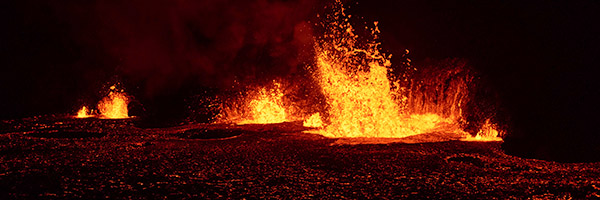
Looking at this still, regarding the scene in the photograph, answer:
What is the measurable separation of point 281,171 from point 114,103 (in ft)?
38.4

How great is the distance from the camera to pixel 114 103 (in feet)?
46.1

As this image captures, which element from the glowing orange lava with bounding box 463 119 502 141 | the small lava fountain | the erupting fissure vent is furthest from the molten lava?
the glowing orange lava with bounding box 463 119 502 141

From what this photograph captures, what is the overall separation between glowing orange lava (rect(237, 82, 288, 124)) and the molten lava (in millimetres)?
5183

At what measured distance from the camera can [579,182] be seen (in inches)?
134

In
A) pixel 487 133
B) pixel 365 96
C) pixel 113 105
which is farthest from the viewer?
pixel 113 105

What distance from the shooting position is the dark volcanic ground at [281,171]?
3.27 metres

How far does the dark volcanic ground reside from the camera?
3271 millimetres

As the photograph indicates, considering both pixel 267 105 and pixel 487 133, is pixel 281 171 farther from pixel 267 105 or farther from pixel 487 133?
pixel 267 105

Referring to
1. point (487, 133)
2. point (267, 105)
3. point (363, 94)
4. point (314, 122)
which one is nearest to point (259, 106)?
point (267, 105)

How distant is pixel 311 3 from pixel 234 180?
7479 millimetres

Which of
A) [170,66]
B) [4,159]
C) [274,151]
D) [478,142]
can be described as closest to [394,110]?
[478,142]

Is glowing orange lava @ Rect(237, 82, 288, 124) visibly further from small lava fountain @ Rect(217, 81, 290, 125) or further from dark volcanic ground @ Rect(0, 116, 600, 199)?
dark volcanic ground @ Rect(0, 116, 600, 199)

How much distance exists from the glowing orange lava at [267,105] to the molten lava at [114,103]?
518cm

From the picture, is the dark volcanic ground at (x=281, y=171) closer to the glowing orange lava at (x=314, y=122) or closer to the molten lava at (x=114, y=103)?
the glowing orange lava at (x=314, y=122)
